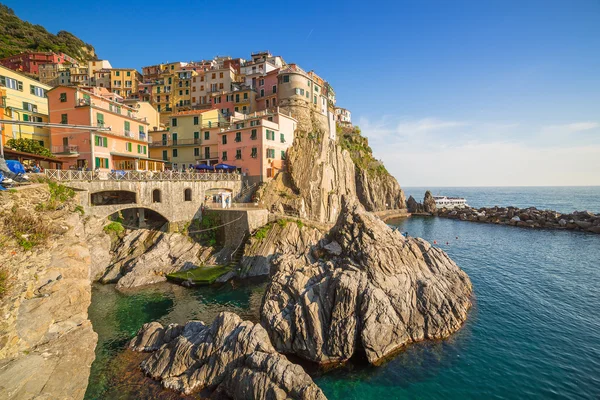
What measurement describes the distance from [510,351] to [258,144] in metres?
39.2

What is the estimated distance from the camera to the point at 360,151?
3221 inches

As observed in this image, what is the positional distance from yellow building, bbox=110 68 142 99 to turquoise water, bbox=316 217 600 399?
9869 cm

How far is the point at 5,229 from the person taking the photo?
49.4 ft

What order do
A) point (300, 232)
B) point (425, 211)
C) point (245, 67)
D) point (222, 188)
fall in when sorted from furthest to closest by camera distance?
point (425, 211), point (245, 67), point (222, 188), point (300, 232)

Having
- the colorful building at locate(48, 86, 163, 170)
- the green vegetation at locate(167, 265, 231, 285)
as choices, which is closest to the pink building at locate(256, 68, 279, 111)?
the colorful building at locate(48, 86, 163, 170)

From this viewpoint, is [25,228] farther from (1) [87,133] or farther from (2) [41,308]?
(1) [87,133]

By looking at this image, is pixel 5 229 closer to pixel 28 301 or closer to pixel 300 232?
pixel 28 301

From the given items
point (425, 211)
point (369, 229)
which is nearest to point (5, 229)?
point (369, 229)

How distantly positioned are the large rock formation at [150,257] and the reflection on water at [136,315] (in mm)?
1594

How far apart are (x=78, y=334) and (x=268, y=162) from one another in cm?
3603

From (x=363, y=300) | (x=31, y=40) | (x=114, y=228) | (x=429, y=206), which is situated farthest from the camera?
(x=31, y=40)

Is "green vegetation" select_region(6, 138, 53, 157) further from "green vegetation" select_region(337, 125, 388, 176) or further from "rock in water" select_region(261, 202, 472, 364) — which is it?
"green vegetation" select_region(337, 125, 388, 176)

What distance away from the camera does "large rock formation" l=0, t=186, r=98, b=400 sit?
10.7 meters

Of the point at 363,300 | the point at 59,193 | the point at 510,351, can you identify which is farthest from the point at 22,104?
the point at 510,351
